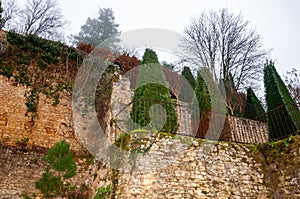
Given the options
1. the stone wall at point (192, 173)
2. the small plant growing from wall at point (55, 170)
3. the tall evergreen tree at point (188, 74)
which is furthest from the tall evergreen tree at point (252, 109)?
the small plant growing from wall at point (55, 170)

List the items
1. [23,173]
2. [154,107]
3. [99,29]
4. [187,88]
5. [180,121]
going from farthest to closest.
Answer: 1. [99,29]
2. [187,88]
3. [180,121]
4. [23,173]
5. [154,107]

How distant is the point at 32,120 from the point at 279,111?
7380mm

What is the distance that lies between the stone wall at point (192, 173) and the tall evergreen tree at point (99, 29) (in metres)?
16.5

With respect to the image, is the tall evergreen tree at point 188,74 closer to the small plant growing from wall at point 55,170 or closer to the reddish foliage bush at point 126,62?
the reddish foliage bush at point 126,62

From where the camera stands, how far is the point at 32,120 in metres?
9.41

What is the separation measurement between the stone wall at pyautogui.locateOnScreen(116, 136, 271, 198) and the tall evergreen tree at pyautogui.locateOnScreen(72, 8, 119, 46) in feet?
54.2

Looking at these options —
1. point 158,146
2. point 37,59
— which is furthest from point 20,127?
point 158,146

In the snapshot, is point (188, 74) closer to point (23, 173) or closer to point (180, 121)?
point (180, 121)

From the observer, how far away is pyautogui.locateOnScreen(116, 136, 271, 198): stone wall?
608 cm

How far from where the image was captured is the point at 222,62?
48.6 feet

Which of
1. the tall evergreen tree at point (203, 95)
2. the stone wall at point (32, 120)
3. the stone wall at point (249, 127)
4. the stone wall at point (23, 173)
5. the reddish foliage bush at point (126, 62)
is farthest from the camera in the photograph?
the reddish foliage bush at point (126, 62)

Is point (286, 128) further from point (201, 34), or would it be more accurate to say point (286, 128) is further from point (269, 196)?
point (201, 34)

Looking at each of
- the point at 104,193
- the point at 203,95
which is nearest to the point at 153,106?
the point at 104,193

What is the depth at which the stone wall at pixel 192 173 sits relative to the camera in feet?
20.0
